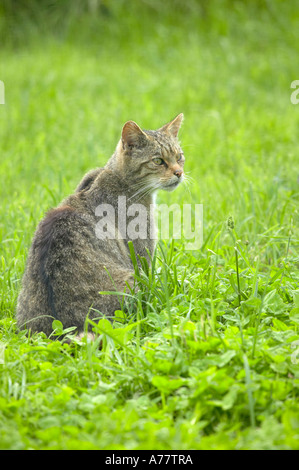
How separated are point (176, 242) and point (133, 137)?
865 millimetres

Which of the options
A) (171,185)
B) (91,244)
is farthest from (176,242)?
(91,244)

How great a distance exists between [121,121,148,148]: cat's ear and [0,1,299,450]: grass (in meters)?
0.69

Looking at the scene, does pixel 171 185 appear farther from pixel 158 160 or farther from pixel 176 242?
pixel 176 242

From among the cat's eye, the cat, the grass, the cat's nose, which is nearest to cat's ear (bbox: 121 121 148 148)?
the cat

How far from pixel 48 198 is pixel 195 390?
293 cm

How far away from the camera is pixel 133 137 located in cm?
368

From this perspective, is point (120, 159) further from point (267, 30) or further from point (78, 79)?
point (267, 30)

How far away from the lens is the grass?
2.26 m

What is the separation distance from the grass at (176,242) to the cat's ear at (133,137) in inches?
27.2

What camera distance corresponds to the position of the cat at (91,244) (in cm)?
303

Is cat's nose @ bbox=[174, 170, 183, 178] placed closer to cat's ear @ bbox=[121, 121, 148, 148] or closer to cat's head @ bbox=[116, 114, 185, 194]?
cat's head @ bbox=[116, 114, 185, 194]

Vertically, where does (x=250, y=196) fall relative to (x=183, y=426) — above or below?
above

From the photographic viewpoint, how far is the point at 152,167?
3697mm
